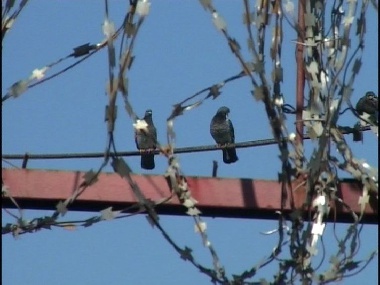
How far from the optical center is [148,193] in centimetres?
455

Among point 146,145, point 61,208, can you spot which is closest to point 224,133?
point 146,145

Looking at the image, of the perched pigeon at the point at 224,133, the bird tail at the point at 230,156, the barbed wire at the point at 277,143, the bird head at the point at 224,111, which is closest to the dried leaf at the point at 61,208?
the barbed wire at the point at 277,143

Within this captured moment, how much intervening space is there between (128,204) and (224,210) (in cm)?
32

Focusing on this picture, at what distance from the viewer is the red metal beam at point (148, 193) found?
14.9ft

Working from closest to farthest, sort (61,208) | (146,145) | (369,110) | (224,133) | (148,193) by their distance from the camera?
(61,208) → (148,193) → (369,110) → (146,145) → (224,133)

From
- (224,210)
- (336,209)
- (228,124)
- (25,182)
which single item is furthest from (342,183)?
(228,124)

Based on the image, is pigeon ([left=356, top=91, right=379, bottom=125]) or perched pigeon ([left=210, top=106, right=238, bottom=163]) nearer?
pigeon ([left=356, top=91, right=379, bottom=125])

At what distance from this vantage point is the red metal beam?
178 inches

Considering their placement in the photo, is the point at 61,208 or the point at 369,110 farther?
the point at 369,110

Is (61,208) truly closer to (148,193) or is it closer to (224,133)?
(148,193)

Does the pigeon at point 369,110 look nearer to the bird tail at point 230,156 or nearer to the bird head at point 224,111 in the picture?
the bird tail at point 230,156

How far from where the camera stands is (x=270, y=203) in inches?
179

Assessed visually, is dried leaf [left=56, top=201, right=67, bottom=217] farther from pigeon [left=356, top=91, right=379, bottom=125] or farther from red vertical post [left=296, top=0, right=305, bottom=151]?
pigeon [left=356, top=91, right=379, bottom=125]

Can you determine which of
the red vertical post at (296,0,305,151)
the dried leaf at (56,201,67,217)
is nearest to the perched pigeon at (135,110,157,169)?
the dried leaf at (56,201,67,217)
